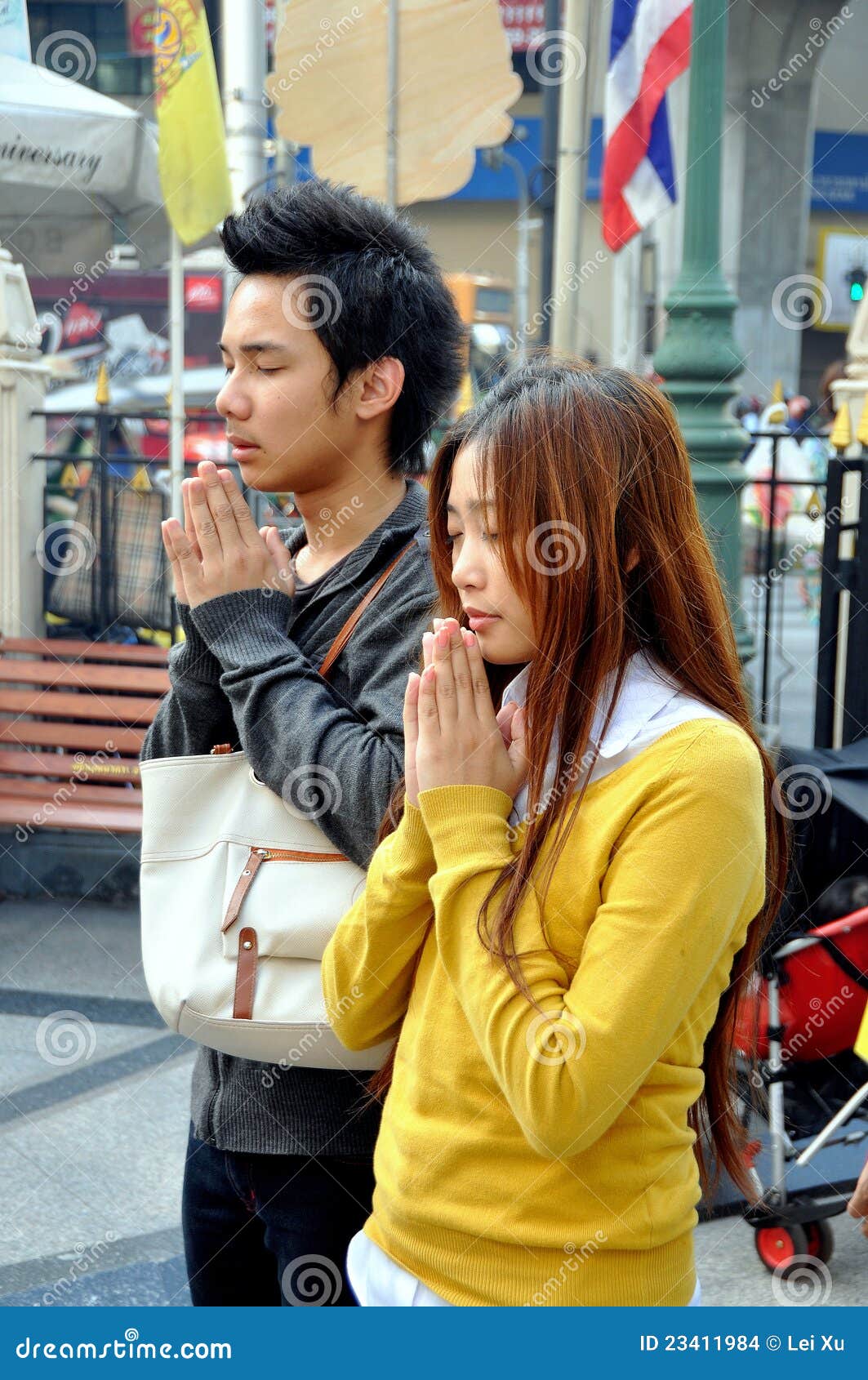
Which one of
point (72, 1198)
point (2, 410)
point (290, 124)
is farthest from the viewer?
point (2, 410)

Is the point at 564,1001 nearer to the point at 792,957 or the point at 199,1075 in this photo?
the point at 199,1075

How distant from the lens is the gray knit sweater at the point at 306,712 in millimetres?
1565

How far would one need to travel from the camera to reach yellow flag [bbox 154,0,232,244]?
6.16 metres

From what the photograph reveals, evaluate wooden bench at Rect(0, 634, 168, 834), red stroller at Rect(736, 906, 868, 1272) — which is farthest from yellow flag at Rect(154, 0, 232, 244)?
red stroller at Rect(736, 906, 868, 1272)

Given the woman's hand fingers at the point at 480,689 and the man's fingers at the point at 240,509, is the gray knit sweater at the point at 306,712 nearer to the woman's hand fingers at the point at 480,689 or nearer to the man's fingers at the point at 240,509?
the man's fingers at the point at 240,509

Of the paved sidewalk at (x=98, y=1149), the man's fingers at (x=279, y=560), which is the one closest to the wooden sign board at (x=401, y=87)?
the paved sidewalk at (x=98, y=1149)

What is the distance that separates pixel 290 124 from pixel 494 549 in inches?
162

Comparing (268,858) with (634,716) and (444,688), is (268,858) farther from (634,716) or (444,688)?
(634,716)

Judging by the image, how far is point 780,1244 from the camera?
10.5 feet

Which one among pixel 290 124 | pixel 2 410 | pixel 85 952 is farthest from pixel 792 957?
pixel 2 410

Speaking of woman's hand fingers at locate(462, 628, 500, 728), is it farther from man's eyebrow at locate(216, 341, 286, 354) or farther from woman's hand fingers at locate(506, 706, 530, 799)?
man's eyebrow at locate(216, 341, 286, 354)

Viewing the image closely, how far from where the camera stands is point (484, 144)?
5133 mm

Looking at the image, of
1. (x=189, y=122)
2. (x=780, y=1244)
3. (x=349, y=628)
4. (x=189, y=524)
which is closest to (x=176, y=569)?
(x=189, y=524)

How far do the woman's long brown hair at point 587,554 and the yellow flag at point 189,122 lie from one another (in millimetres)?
5275
